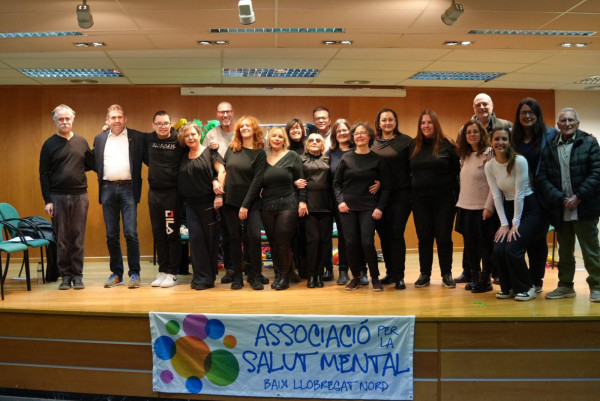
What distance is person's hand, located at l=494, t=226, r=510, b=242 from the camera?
409 centimetres

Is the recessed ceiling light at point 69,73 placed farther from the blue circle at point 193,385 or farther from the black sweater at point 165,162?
the blue circle at point 193,385

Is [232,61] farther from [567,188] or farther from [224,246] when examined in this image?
[567,188]

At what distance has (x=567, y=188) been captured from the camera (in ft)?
13.3

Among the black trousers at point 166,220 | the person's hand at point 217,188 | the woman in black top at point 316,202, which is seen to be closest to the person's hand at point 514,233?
the woman in black top at point 316,202

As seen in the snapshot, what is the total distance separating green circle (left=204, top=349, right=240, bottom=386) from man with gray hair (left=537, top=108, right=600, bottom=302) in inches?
92.9

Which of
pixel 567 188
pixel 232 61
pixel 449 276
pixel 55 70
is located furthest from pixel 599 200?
pixel 55 70

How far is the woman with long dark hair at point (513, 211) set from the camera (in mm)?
4012

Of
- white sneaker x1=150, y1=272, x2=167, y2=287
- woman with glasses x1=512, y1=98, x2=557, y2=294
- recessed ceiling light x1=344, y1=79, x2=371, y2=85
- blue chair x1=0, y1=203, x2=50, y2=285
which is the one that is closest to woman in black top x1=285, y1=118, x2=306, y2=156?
white sneaker x1=150, y1=272, x2=167, y2=287

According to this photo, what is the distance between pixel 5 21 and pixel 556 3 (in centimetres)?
417

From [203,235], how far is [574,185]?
2742 millimetres

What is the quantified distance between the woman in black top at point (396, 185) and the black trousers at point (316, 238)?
47 centimetres

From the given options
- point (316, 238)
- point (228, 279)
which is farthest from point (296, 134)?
point (228, 279)

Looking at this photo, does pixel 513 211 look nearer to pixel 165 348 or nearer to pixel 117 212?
pixel 165 348

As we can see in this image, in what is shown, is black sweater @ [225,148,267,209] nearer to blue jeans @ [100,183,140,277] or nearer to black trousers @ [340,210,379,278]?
black trousers @ [340,210,379,278]
